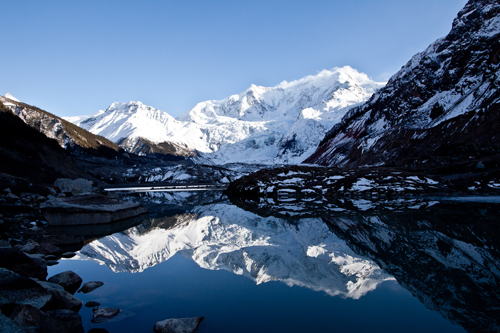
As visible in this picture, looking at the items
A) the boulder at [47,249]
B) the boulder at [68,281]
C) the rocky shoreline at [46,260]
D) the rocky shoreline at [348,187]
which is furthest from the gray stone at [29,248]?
the rocky shoreline at [348,187]

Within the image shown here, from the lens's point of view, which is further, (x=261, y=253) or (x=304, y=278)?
(x=261, y=253)

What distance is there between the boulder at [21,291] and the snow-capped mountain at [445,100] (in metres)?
44.6

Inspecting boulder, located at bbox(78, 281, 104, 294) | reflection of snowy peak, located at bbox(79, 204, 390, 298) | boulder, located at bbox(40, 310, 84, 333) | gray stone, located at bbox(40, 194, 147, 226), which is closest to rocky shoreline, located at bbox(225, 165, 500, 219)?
gray stone, located at bbox(40, 194, 147, 226)

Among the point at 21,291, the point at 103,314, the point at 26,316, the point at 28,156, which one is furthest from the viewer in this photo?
the point at 28,156

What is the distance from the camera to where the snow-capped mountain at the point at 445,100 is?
151 feet

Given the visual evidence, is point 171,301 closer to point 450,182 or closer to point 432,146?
point 450,182

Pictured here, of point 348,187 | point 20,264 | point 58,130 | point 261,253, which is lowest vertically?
point 20,264

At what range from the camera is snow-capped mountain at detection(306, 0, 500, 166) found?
45987 mm

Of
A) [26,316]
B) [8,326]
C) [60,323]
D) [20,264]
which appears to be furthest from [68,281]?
[8,326]

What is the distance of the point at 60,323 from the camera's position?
4320mm

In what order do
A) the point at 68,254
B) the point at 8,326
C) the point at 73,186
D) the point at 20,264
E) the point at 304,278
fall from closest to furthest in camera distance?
1. the point at 8,326
2. the point at 20,264
3. the point at 304,278
4. the point at 68,254
5. the point at 73,186

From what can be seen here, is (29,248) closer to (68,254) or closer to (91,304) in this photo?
(68,254)

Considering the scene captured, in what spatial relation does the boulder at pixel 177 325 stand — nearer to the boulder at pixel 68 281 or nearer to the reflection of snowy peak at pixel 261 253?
the reflection of snowy peak at pixel 261 253

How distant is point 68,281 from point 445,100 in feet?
232
